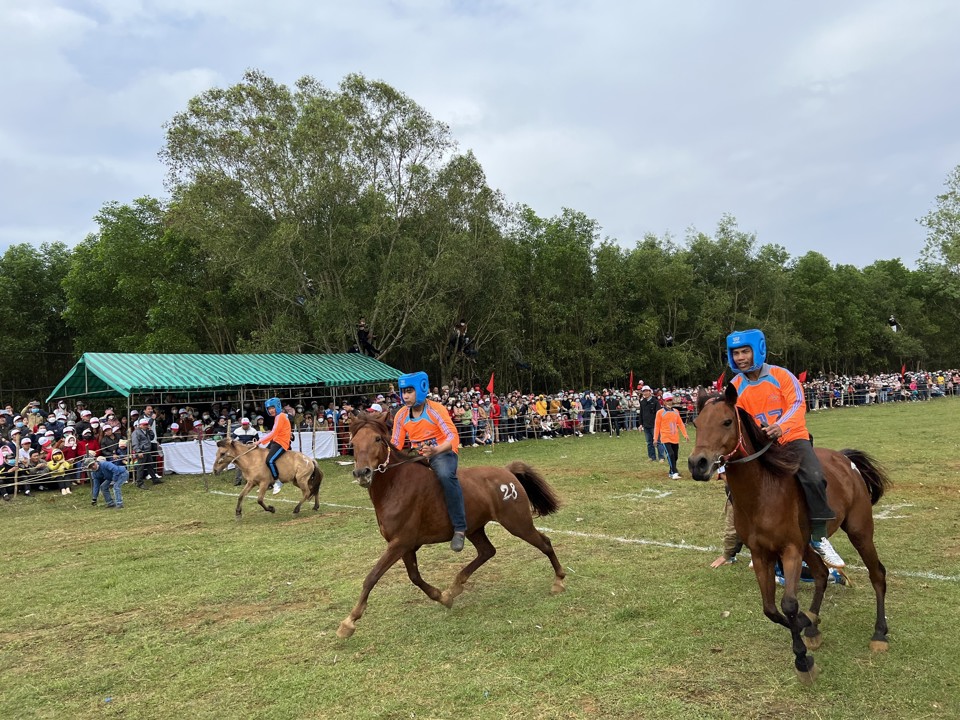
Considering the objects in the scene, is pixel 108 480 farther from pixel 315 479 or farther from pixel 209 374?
pixel 209 374

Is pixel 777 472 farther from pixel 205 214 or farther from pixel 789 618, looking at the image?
pixel 205 214

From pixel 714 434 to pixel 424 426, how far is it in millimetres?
3177

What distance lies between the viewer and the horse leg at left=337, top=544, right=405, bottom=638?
5.50 m

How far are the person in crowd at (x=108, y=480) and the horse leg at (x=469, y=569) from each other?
10458mm

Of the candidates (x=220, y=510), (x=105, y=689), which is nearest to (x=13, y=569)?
(x=220, y=510)

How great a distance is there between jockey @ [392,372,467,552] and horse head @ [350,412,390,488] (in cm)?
40

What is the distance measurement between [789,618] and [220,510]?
37.7 feet

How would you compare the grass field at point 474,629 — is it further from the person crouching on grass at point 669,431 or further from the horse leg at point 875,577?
the person crouching on grass at point 669,431

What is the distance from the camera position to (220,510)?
12961mm

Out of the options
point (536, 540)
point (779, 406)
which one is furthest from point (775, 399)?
point (536, 540)

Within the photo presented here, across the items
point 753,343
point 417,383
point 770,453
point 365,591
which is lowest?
point 365,591

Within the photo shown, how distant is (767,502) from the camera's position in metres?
4.54

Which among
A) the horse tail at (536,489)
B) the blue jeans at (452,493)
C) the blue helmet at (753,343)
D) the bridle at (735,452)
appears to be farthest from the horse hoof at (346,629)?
the blue helmet at (753,343)

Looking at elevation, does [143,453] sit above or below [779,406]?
below
